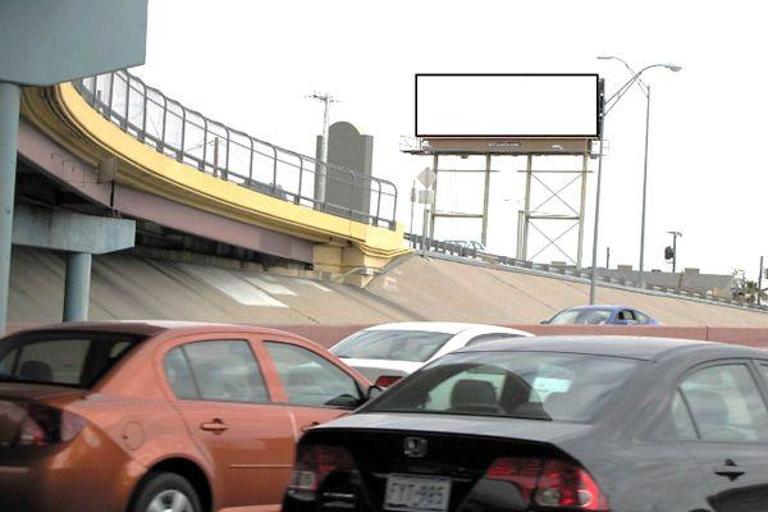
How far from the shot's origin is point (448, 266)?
54281mm

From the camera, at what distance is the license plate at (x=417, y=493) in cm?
523

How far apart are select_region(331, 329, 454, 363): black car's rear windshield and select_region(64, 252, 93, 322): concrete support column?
14.4 metres

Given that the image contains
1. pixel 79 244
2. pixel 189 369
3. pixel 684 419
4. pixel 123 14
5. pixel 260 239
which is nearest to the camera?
pixel 684 419

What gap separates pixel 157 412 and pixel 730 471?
10.9ft

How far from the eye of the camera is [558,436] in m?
5.15

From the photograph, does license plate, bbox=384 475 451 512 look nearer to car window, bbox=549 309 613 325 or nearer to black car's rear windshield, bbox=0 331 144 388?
black car's rear windshield, bbox=0 331 144 388

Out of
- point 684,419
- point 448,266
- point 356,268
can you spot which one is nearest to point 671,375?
point 684,419

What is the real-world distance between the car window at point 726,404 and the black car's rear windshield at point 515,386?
36 cm

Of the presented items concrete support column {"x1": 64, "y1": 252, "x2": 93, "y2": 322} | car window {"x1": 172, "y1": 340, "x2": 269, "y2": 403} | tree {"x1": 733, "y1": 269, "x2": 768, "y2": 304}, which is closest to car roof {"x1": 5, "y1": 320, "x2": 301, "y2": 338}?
car window {"x1": 172, "y1": 340, "x2": 269, "y2": 403}

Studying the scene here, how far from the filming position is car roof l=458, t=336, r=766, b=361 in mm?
6004

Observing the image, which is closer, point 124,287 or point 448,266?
point 124,287

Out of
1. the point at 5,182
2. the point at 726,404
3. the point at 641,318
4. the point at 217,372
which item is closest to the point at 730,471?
the point at 726,404

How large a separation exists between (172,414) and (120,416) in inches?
16.3

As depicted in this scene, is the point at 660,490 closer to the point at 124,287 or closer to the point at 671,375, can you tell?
the point at 671,375
